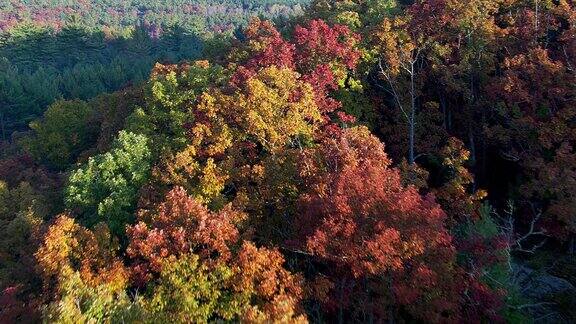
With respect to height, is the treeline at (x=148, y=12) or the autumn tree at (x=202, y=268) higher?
the autumn tree at (x=202, y=268)

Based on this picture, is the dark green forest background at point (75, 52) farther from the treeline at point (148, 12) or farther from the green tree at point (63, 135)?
the green tree at point (63, 135)

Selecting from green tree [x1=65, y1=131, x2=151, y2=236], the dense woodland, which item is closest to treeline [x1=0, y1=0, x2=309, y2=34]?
the dense woodland

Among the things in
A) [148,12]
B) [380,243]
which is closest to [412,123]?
[380,243]

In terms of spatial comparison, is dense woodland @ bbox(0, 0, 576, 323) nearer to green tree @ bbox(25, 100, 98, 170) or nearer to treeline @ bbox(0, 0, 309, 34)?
green tree @ bbox(25, 100, 98, 170)

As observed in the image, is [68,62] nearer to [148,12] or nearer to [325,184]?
[325,184]

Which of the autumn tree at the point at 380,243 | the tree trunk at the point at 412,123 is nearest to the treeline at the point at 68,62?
the tree trunk at the point at 412,123

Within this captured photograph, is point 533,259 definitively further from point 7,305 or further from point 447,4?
point 7,305
